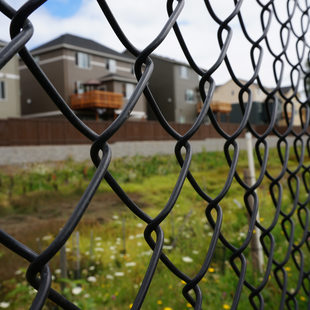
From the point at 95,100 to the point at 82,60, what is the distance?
150 inches

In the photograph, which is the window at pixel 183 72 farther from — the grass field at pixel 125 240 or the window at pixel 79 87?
the grass field at pixel 125 240

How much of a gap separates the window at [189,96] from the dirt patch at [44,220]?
57.6 feet

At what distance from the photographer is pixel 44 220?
5.35 metres

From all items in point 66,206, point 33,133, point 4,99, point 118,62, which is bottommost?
point 66,206

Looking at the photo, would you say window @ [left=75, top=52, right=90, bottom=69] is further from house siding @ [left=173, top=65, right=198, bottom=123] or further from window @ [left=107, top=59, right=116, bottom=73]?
house siding @ [left=173, top=65, right=198, bottom=123]

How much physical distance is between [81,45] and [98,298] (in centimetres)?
1875

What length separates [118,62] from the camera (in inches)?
849

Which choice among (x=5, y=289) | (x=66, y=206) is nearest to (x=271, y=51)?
(x=5, y=289)

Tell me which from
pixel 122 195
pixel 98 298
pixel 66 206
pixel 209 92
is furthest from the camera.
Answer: pixel 66 206

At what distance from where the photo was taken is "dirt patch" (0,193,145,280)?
11.7 ft

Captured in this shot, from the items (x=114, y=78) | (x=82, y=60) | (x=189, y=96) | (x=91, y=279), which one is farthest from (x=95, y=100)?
(x=91, y=279)

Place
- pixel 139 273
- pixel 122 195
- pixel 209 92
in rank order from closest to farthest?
pixel 122 195, pixel 209 92, pixel 139 273

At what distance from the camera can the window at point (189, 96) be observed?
23.6m

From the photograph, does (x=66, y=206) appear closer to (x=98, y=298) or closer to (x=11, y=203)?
(x=11, y=203)
